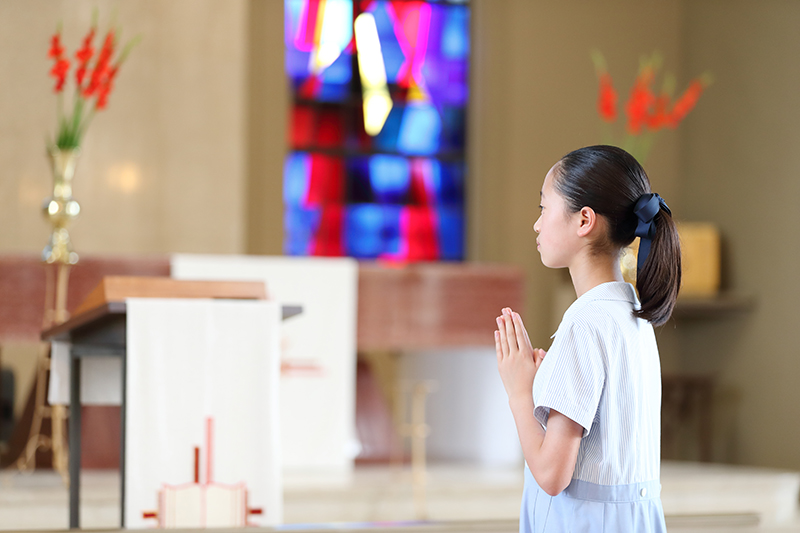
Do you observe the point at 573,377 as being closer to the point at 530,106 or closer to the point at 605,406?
the point at 605,406

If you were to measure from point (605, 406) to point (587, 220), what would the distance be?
11.3 inches

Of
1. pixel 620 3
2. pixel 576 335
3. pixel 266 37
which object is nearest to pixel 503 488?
pixel 576 335

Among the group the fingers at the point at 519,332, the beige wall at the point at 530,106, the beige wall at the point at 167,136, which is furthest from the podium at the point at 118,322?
the beige wall at the point at 530,106

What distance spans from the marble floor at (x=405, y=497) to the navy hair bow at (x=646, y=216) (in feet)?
6.28

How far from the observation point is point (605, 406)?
1.36m

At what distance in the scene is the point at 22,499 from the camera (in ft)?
11.8

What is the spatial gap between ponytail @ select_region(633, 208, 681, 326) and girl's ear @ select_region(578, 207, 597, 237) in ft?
0.34

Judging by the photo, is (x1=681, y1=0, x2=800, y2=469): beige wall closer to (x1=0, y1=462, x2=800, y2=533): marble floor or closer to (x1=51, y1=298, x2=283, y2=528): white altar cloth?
(x1=0, y1=462, x2=800, y2=533): marble floor

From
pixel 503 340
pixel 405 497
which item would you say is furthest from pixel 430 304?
pixel 503 340

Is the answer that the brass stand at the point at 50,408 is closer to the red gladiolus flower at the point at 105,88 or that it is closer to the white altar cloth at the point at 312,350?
the white altar cloth at the point at 312,350

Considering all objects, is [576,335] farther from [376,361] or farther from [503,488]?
[376,361]

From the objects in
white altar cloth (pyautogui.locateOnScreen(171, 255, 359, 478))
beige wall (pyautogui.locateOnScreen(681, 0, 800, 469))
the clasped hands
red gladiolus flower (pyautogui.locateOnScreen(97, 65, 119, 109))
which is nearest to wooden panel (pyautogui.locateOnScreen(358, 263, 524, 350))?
white altar cloth (pyautogui.locateOnScreen(171, 255, 359, 478))

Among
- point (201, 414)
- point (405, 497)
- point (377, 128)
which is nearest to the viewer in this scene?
point (201, 414)

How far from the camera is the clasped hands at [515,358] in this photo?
1.41 metres
